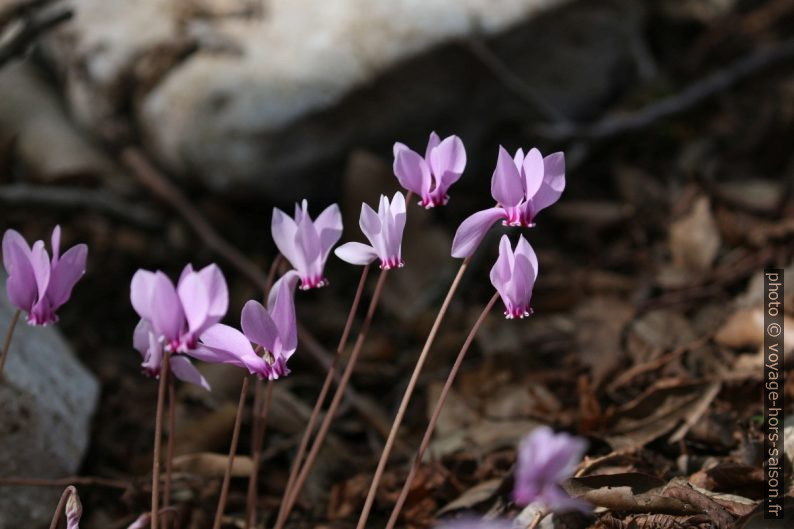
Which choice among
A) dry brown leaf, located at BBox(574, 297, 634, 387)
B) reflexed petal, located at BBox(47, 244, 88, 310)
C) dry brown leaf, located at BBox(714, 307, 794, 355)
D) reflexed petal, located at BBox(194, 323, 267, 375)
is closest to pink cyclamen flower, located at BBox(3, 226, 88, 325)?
reflexed petal, located at BBox(47, 244, 88, 310)

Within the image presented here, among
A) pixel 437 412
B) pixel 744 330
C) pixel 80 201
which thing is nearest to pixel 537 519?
pixel 437 412

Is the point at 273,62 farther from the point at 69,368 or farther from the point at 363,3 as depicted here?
the point at 69,368

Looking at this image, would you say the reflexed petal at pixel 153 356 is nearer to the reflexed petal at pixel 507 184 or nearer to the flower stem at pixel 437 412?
the flower stem at pixel 437 412

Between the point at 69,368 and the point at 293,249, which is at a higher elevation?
the point at 293,249

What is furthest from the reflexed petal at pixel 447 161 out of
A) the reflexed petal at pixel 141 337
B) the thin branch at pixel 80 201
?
the thin branch at pixel 80 201

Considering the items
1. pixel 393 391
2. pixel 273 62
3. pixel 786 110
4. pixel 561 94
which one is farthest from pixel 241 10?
pixel 786 110

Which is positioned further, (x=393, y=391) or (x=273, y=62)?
(x=273, y=62)

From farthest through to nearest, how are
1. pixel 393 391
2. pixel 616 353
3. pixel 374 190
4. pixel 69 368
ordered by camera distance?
pixel 374 190
pixel 393 391
pixel 616 353
pixel 69 368
